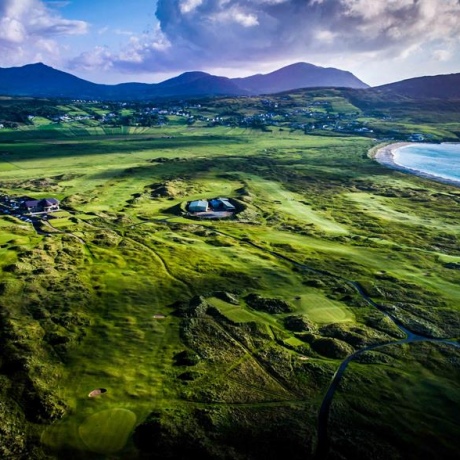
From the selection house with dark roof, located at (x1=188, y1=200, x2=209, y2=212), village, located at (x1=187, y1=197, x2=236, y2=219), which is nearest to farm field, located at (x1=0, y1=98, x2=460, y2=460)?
village, located at (x1=187, y1=197, x2=236, y2=219)

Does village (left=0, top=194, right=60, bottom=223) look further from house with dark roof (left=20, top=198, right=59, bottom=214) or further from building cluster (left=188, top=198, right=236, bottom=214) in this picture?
building cluster (left=188, top=198, right=236, bottom=214)

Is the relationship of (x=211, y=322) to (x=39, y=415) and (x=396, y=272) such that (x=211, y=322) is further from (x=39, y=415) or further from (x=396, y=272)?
(x=396, y=272)

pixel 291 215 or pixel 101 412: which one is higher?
pixel 101 412

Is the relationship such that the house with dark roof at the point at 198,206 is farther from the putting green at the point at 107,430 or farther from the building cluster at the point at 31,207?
the putting green at the point at 107,430

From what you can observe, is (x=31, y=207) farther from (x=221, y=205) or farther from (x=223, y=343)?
(x=223, y=343)

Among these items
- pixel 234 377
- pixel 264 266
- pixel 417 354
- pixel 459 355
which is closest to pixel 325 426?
pixel 234 377
